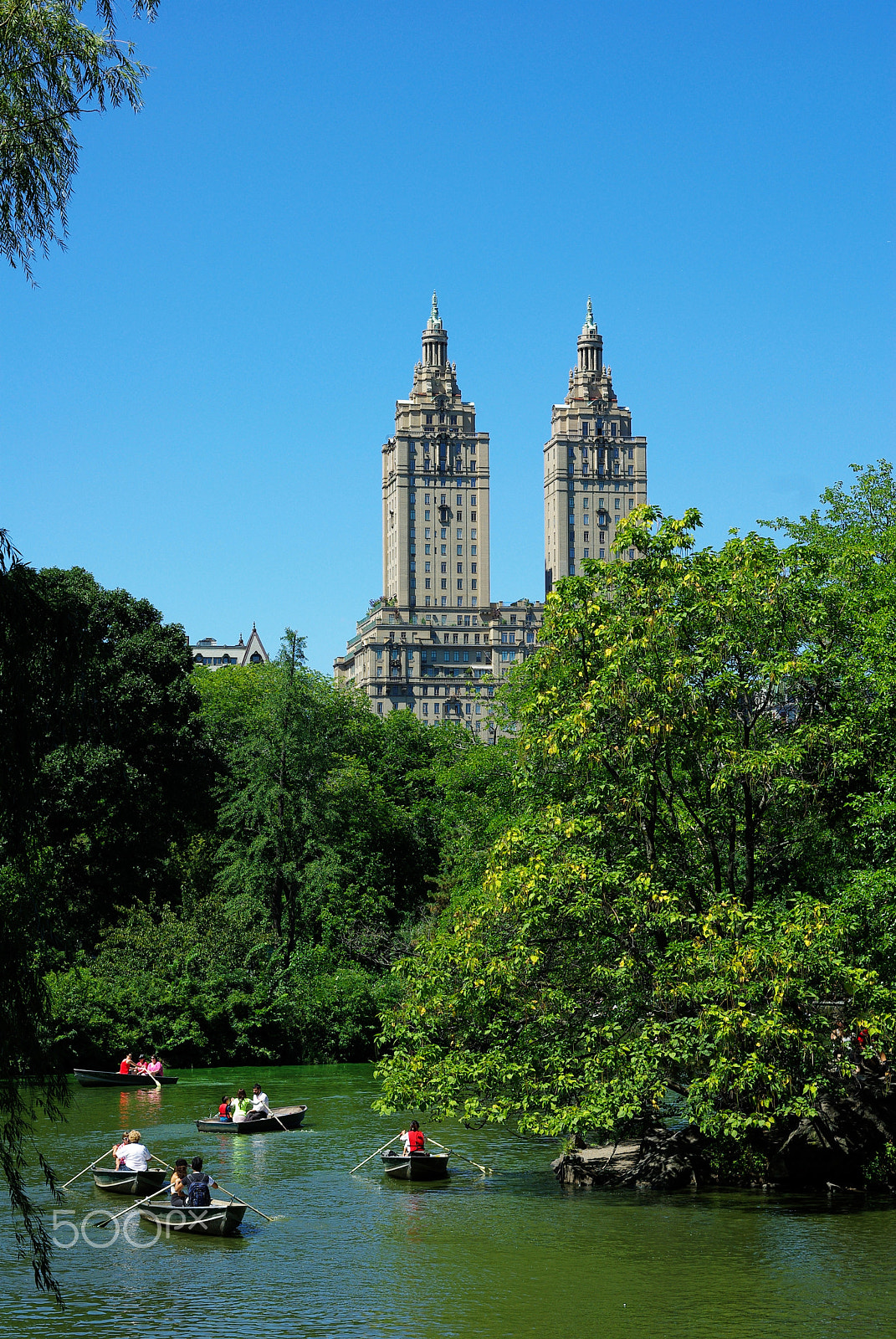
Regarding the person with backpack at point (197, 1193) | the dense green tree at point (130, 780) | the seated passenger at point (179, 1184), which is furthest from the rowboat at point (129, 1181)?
the dense green tree at point (130, 780)

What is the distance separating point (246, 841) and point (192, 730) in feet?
15.2

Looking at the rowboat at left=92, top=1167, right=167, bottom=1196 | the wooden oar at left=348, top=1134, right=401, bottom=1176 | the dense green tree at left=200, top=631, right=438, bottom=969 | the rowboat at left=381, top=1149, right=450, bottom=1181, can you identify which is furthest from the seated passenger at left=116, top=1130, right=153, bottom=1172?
the dense green tree at left=200, top=631, right=438, bottom=969

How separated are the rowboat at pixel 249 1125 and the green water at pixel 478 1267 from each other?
4091 millimetres

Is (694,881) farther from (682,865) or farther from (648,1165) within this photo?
(648,1165)

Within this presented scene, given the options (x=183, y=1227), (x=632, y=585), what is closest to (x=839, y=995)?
(x=632, y=585)

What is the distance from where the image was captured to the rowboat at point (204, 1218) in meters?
21.7

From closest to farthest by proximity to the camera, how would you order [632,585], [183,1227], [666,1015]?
1. [183,1227]
2. [666,1015]
3. [632,585]

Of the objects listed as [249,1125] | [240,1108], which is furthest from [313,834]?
[249,1125]

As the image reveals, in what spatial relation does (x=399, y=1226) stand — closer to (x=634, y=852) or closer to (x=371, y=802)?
(x=634, y=852)

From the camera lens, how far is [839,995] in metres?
22.4

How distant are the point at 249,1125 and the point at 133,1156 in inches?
282

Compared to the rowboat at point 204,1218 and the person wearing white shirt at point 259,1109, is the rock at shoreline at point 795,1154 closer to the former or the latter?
the rowboat at point 204,1218

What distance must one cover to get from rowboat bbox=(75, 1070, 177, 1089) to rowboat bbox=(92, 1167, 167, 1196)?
1610 centimetres

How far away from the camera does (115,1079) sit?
136 ft
